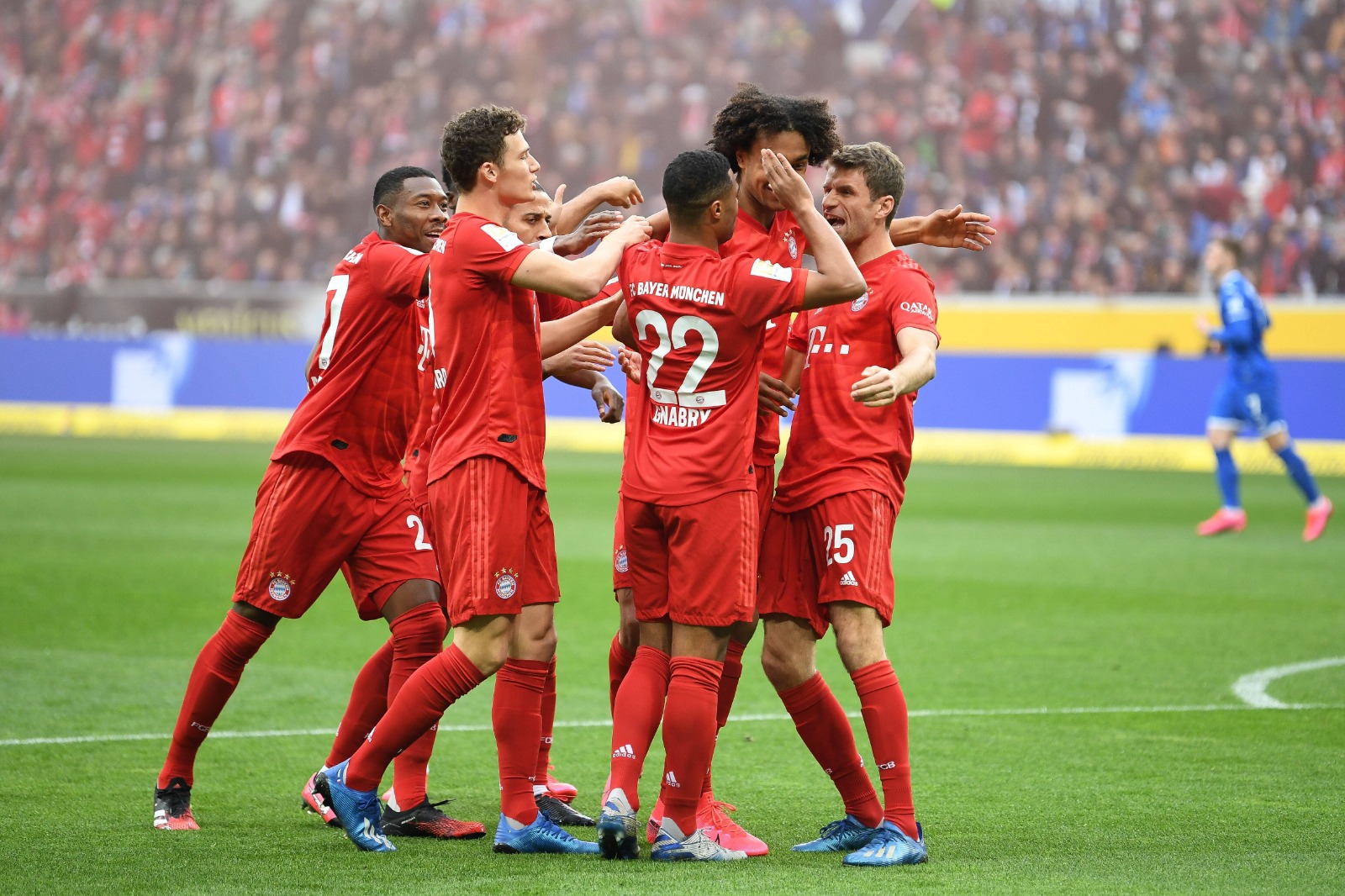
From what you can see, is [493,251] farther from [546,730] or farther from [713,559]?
[546,730]

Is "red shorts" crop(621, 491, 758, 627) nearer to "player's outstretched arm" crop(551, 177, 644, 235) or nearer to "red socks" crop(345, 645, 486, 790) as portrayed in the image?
"red socks" crop(345, 645, 486, 790)

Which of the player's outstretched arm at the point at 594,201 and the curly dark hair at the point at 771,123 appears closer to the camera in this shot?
the curly dark hair at the point at 771,123

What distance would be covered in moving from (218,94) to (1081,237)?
707 inches

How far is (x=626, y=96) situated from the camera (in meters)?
29.2

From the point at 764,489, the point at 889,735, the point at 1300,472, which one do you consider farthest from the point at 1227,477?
the point at 889,735

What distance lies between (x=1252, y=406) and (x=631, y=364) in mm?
9839

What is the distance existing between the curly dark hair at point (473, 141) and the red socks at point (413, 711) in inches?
55.1

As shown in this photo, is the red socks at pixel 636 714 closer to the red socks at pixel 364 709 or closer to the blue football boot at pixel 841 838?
the blue football boot at pixel 841 838

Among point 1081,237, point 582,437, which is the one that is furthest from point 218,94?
point 1081,237

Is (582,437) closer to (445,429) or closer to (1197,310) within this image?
(1197,310)

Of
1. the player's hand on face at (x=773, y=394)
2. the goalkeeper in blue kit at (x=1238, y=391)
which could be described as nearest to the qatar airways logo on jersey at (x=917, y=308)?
the player's hand on face at (x=773, y=394)

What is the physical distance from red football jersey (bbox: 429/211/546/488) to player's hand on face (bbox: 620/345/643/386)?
0.32 metres

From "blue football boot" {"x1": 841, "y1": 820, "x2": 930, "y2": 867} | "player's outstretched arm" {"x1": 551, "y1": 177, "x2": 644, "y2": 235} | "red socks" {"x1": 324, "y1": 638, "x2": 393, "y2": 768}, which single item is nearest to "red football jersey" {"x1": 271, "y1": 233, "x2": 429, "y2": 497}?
"player's outstretched arm" {"x1": 551, "y1": 177, "x2": 644, "y2": 235}

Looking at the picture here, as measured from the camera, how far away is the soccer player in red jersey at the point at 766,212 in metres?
4.91
